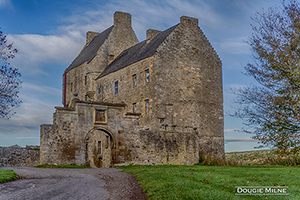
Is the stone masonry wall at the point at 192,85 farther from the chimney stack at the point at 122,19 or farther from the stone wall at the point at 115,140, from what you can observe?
the chimney stack at the point at 122,19

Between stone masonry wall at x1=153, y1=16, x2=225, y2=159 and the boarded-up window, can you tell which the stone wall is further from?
stone masonry wall at x1=153, y1=16, x2=225, y2=159

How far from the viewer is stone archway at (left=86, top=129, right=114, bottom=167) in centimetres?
3011

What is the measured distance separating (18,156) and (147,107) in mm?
11370

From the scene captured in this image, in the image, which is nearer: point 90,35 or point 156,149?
point 156,149

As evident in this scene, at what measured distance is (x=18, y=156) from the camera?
25312 millimetres

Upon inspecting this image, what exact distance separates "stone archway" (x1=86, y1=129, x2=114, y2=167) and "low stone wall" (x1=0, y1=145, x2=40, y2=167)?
6.72 metres

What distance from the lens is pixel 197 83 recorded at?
28.9m

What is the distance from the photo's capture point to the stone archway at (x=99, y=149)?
30109mm

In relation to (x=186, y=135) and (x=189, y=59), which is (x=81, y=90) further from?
(x=186, y=135)

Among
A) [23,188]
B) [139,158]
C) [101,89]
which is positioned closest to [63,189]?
[23,188]

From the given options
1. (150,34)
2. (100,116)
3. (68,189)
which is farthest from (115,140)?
(150,34)

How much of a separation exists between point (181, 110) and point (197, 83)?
3.30m

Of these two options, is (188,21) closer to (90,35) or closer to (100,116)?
(100,116)

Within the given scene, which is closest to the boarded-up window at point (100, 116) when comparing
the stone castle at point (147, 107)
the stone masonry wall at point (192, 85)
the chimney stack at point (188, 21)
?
the stone castle at point (147, 107)
